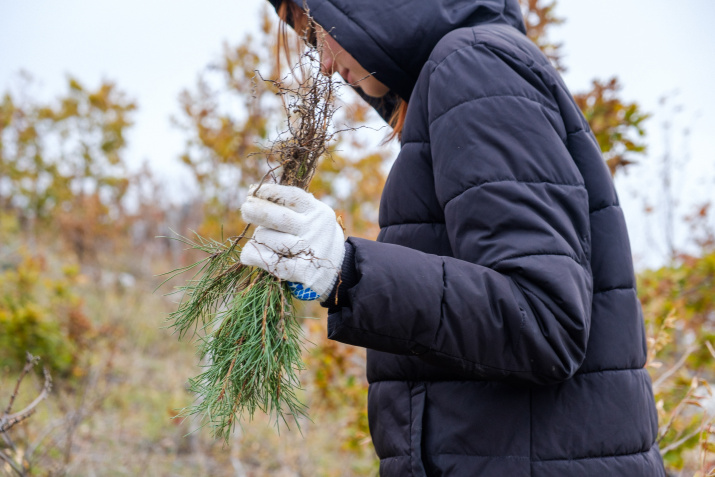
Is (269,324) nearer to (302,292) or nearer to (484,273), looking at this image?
(302,292)

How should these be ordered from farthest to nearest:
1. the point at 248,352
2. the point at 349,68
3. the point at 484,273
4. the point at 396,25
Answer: the point at 349,68, the point at 396,25, the point at 248,352, the point at 484,273

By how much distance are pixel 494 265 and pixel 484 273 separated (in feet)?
0.14

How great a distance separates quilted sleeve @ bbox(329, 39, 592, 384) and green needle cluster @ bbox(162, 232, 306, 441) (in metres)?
0.19

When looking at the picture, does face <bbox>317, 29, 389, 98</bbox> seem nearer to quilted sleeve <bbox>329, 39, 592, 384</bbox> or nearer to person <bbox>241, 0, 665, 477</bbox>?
person <bbox>241, 0, 665, 477</bbox>

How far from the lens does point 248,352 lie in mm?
1058

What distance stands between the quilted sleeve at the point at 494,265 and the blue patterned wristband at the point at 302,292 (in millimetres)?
64

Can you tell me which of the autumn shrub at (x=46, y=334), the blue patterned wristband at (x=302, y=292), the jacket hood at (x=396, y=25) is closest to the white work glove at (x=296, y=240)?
the blue patterned wristband at (x=302, y=292)

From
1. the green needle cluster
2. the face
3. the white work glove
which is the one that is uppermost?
the face

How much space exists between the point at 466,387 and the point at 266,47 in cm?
460

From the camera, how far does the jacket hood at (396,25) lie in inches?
49.9

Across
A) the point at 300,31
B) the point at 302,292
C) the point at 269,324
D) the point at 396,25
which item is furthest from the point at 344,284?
the point at 300,31

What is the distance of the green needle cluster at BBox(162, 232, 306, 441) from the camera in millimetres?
1047

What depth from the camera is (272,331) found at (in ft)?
3.54

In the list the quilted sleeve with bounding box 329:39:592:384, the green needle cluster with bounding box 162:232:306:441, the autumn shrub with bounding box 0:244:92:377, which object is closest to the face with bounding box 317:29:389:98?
the quilted sleeve with bounding box 329:39:592:384
